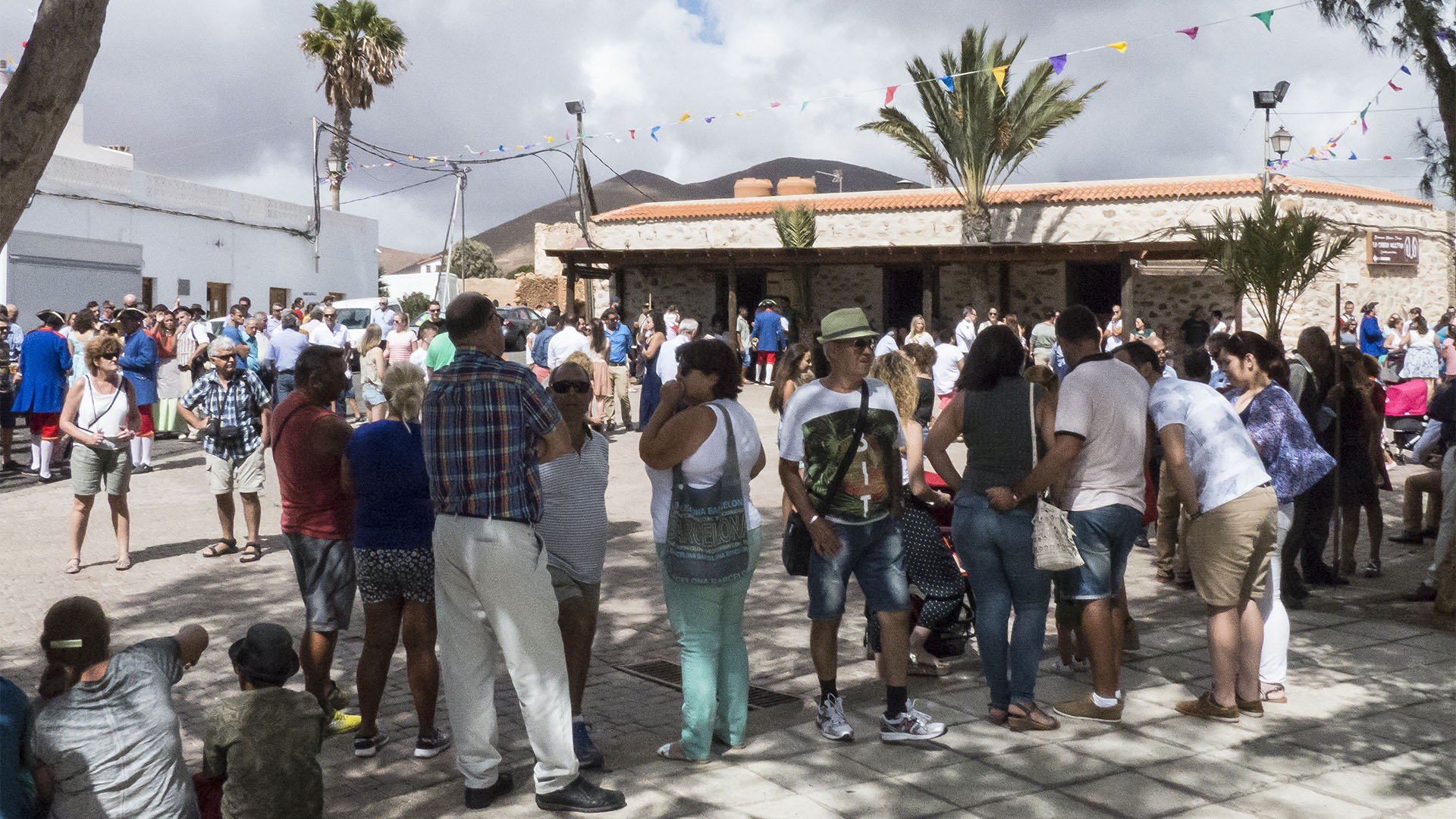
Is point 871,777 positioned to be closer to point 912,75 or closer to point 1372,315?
point 1372,315

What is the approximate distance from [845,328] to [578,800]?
191 cm

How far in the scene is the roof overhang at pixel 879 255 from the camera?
21.1 metres

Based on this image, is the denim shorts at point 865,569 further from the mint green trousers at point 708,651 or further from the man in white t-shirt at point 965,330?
the man in white t-shirt at point 965,330

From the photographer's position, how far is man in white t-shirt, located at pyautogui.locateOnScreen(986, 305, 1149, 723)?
4.59 meters

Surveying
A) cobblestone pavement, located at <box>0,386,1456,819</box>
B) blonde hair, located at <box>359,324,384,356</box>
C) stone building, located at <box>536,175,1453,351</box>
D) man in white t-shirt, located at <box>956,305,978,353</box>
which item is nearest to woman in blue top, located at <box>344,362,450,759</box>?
cobblestone pavement, located at <box>0,386,1456,819</box>

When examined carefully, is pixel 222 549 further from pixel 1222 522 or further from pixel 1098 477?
pixel 1222 522

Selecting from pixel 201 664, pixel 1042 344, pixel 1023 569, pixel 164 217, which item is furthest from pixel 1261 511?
pixel 164 217

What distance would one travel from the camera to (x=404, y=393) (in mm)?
4406

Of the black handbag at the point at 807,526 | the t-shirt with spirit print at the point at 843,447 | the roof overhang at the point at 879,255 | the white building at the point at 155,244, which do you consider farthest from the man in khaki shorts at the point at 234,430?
the white building at the point at 155,244

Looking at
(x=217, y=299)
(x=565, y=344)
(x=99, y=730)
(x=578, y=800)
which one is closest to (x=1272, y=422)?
(x=578, y=800)

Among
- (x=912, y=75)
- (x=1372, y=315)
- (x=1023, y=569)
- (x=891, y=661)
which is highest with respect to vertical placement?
(x=912, y=75)

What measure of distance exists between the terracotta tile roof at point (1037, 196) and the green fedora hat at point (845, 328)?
19.8m

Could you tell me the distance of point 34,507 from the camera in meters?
10.3

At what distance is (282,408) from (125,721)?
6.19 ft
